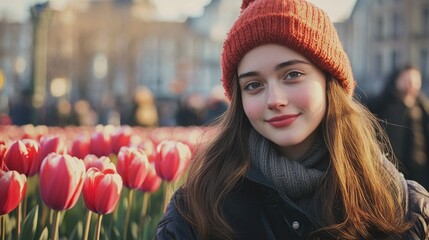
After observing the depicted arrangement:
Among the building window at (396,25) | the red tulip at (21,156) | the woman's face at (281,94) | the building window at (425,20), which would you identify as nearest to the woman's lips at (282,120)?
the woman's face at (281,94)

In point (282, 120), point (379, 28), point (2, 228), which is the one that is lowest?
point (2, 228)

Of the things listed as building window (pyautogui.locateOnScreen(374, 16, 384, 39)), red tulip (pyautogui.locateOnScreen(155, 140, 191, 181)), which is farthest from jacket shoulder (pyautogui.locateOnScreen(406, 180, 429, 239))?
building window (pyautogui.locateOnScreen(374, 16, 384, 39))

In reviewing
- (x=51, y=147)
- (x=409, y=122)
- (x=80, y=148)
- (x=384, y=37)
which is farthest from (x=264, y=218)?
(x=384, y=37)

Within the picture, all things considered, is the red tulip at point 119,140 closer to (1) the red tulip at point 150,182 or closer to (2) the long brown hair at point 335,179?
(1) the red tulip at point 150,182

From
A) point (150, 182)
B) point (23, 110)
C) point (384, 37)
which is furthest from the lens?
point (384, 37)

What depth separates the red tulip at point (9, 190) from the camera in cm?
170

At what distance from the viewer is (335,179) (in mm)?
1740

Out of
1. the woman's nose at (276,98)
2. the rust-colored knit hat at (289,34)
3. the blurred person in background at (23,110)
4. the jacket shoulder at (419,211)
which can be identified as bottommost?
the blurred person in background at (23,110)

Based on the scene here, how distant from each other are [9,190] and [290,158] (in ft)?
2.56

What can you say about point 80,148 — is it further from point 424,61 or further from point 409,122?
point 424,61

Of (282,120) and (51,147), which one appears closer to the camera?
(282,120)

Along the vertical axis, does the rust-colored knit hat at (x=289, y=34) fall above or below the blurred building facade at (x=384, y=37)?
below

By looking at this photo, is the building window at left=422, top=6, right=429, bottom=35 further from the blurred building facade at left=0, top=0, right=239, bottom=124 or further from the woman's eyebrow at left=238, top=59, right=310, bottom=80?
the woman's eyebrow at left=238, top=59, right=310, bottom=80

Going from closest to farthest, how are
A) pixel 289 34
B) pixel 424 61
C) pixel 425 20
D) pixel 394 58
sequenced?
pixel 289 34
pixel 425 20
pixel 424 61
pixel 394 58
